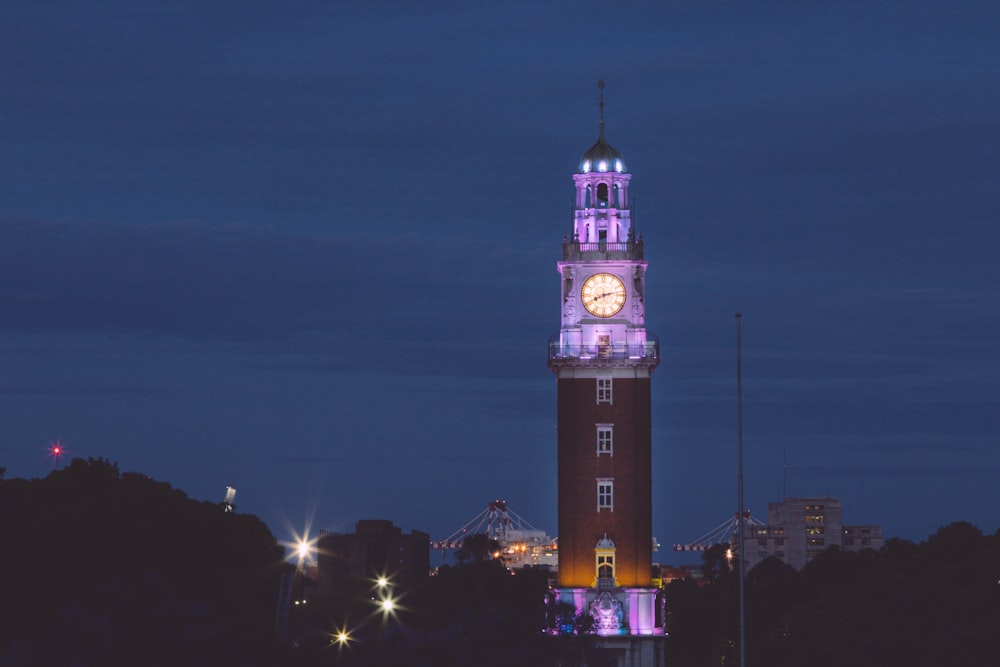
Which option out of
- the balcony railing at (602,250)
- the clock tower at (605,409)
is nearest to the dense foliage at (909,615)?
the clock tower at (605,409)

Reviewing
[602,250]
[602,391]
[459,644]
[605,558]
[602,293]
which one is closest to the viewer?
[459,644]

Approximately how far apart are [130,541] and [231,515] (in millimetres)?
25714

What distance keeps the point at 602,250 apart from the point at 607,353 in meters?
7.14

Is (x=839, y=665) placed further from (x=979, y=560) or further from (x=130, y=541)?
(x=130, y=541)

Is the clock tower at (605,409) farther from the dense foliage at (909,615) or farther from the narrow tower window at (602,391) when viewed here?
the dense foliage at (909,615)

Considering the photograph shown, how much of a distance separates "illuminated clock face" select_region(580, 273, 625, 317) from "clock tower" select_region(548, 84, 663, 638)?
0.22 feet

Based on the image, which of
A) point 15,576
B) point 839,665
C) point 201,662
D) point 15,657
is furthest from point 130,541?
point 839,665

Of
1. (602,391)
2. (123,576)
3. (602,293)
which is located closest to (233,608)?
(123,576)

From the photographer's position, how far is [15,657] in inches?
3182

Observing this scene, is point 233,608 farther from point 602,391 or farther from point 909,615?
point 602,391

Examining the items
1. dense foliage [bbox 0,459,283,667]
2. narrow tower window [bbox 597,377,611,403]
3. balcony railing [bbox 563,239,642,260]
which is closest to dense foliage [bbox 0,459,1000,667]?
dense foliage [bbox 0,459,283,667]

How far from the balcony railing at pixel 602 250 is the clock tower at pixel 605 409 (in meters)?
0.07

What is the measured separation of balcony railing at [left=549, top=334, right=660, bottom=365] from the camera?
146 m

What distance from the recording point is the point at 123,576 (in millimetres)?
104125
